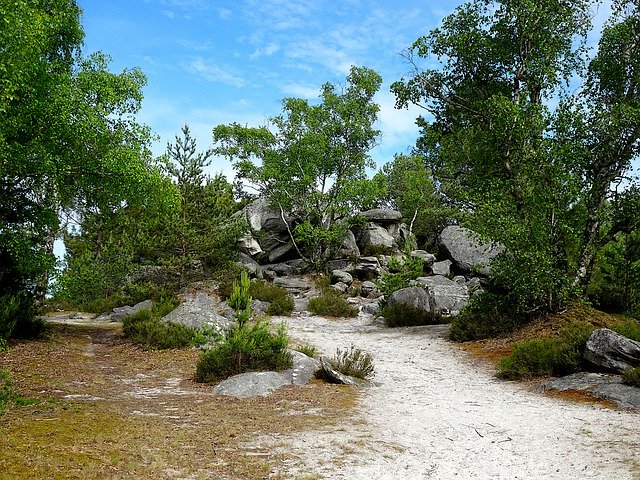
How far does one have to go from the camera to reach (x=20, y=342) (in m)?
13.6

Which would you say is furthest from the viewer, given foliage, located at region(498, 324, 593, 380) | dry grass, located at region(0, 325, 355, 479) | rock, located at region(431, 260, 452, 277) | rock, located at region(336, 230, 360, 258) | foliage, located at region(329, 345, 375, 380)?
rock, located at region(336, 230, 360, 258)

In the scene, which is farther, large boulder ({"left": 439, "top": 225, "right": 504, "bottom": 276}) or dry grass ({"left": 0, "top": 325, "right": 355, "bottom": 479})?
large boulder ({"left": 439, "top": 225, "right": 504, "bottom": 276})

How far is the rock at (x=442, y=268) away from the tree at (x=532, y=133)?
1112 cm

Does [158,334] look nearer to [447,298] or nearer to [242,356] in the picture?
[242,356]

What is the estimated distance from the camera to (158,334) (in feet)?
46.5

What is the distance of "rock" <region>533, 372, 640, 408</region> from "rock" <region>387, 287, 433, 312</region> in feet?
30.1

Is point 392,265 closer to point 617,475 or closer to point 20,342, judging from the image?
point 20,342

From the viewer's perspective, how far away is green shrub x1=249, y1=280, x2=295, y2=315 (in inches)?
874

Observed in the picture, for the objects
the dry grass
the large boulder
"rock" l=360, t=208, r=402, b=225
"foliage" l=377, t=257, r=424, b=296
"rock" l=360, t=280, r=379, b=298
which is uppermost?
"rock" l=360, t=208, r=402, b=225

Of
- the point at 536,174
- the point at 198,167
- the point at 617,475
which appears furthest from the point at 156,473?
the point at 198,167

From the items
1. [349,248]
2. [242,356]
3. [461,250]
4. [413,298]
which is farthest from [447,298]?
[349,248]

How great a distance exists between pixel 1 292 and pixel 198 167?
1081cm

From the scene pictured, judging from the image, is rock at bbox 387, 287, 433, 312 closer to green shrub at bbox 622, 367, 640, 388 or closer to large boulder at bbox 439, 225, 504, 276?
large boulder at bbox 439, 225, 504, 276

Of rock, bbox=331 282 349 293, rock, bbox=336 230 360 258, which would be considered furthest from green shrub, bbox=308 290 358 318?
rock, bbox=336 230 360 258
